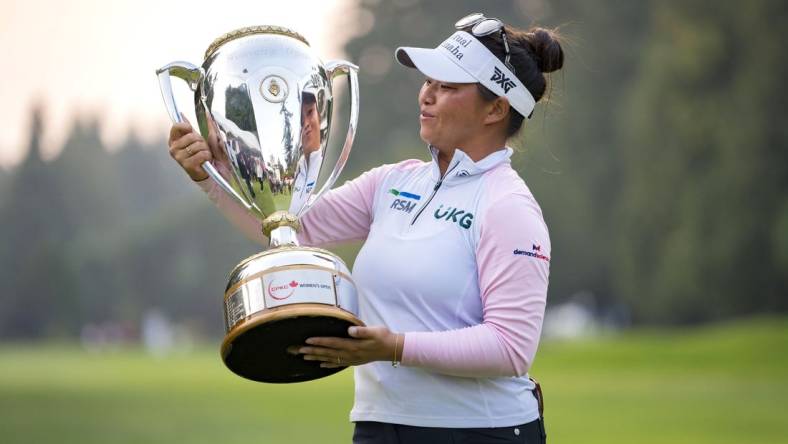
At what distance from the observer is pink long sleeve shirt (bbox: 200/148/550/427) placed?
9.44 feet

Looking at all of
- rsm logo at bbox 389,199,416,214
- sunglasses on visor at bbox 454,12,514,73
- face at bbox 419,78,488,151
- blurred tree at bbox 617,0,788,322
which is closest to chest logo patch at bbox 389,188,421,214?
rsm logo at bbox 389,199,416,214

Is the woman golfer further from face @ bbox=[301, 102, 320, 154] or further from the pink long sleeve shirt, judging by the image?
face @ bbox=[301, 102, 320, 154]

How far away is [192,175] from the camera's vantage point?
10.3ft

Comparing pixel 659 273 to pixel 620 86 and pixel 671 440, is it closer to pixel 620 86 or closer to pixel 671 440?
pixel 620 86

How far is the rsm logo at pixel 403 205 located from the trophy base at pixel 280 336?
406 millimetres

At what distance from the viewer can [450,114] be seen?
3111 millimetres

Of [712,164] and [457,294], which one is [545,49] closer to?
[457,294]

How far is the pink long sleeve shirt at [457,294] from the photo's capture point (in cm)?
288

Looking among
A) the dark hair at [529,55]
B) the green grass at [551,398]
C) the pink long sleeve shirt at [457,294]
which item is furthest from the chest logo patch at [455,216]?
the green grass at [551,398]

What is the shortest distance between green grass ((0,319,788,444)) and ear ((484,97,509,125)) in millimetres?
8226

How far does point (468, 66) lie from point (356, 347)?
2.36 feet

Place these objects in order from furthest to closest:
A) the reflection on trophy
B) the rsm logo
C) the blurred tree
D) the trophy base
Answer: the blurred tree
the rsm logo
the reflection on trophy
the trophy base

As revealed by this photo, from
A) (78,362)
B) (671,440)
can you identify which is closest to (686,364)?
(671,440)

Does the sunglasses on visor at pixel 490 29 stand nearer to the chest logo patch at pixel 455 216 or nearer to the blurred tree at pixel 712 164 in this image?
the chest logo patch at pixel 455 216
